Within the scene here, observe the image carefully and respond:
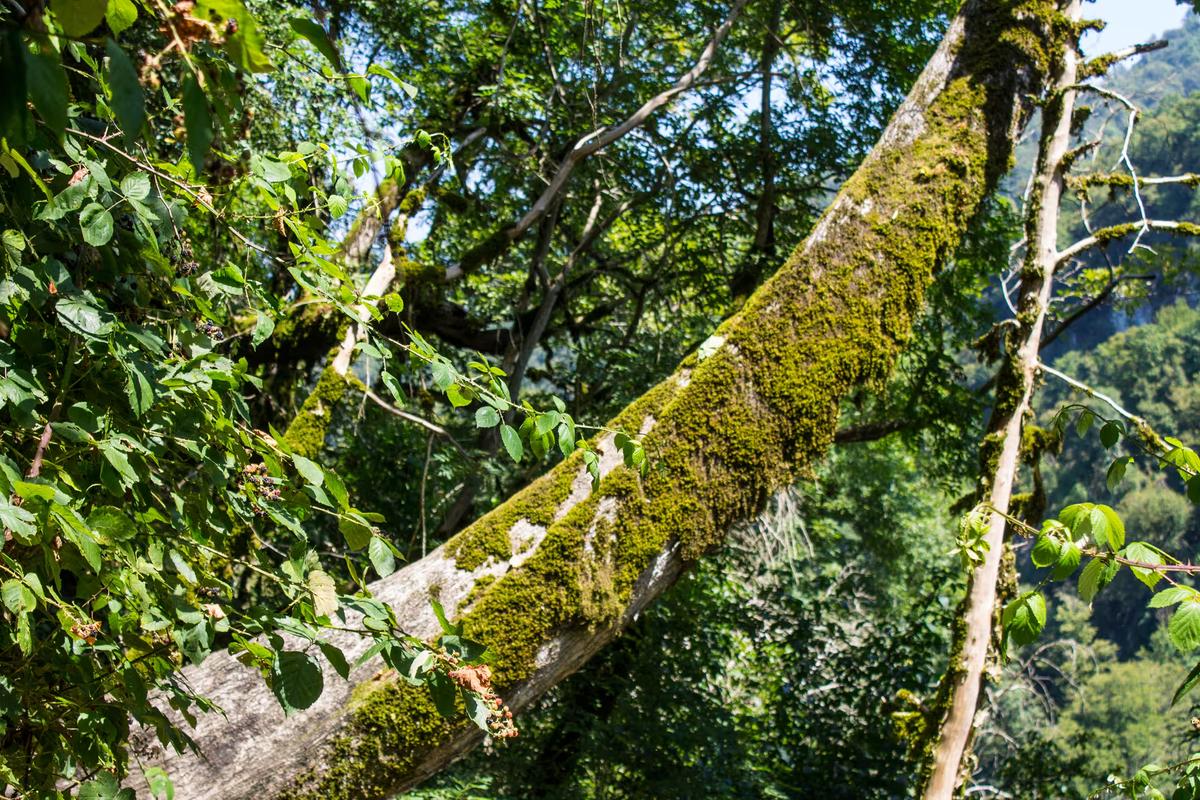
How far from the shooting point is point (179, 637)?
1603 millimetres

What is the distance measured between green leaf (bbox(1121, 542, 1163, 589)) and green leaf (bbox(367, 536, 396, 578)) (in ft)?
4.04

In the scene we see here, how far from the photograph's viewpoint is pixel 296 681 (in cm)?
144

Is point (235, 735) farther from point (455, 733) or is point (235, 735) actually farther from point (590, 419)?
point (590, 419)

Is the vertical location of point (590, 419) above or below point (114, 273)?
below

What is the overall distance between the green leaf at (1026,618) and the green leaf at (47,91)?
1600mm

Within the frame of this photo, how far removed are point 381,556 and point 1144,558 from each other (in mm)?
1284

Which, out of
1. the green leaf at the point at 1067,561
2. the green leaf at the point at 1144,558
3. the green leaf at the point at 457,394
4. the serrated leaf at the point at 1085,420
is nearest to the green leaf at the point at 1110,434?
the serrated leaf at the point at 1085,420

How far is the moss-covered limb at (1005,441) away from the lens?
2.97 metres

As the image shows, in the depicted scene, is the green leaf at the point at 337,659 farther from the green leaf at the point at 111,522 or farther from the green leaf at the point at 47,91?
the green leaf at the point at 47,91

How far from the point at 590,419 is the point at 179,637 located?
17.5ft

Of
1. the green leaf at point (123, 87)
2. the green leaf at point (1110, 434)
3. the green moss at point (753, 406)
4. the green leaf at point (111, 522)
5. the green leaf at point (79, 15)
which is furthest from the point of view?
the green moss at point (753, 406)

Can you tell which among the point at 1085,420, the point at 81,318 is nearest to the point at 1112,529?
the point at 1085,420

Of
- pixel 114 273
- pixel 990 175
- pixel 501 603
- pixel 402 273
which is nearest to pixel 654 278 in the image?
pixel 402 273

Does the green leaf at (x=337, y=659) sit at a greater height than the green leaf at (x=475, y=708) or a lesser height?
greater
